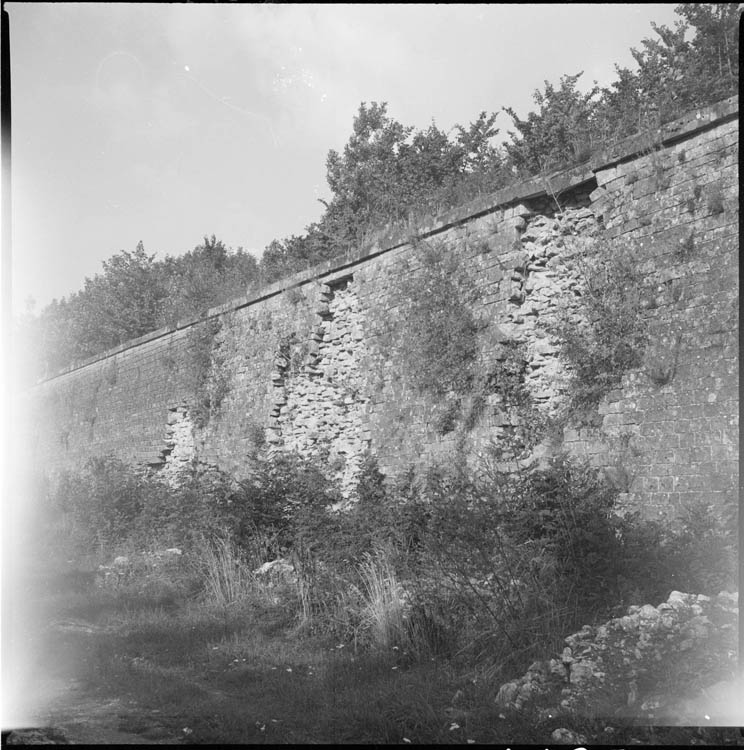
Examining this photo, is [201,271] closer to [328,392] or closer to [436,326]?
[328,392]

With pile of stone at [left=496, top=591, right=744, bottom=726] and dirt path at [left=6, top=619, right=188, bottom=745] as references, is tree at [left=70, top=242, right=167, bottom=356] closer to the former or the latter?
dirt path at [left=6, top=619, right=188, bottom=745]

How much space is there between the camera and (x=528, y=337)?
939 centimetres

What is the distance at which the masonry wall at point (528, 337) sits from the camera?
7.54 meters

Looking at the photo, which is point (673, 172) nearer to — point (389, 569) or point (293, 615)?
point (389, 569)

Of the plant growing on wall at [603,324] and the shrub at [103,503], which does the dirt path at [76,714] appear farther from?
the shrub at [103,503]

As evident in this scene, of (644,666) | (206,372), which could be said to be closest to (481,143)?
(206,372)

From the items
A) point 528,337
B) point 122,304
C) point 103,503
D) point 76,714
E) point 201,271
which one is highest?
point 201,271

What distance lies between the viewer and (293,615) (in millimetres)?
7828

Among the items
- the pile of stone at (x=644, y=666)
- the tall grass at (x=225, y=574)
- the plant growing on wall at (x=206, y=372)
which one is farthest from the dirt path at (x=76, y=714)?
the plant growing on wall at (x=206, y=372)

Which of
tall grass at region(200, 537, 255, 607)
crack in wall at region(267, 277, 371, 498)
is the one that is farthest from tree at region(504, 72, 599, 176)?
tall grass at region(200, 537, 255, 607)

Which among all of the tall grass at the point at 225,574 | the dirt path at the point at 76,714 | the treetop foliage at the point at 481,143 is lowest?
the dirt path at the point at 76,714

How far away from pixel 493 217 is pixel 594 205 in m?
1.49

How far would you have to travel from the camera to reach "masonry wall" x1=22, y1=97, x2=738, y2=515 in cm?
754

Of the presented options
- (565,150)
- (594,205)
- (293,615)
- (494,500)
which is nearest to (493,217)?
(594,205)
